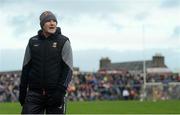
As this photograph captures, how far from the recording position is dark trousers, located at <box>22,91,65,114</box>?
27.0 feet

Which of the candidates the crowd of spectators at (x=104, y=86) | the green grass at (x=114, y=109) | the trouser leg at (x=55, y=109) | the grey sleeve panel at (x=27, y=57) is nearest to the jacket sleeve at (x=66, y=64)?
the trouser leg at (x=55, y=109)

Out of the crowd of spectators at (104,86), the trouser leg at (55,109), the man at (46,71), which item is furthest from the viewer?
the crowd of spectators at (104,86)

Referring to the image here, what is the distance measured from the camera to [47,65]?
8.22 m

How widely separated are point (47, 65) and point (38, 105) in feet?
1.84

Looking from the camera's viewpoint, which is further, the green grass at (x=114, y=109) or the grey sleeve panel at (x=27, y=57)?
the green grass at (x=114, y=109)

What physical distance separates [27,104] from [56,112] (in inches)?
16.0

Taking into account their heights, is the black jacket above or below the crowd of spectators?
below

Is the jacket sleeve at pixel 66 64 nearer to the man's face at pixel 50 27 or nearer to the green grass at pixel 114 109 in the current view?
the man's face at pixel 50 27

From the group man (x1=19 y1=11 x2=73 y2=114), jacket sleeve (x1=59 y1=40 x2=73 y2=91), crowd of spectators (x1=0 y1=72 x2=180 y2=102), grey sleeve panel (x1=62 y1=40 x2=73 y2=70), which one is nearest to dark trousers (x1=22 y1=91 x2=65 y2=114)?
man (x1=19 y1=11 x2=73 y2=114)

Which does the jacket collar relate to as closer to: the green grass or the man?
the man

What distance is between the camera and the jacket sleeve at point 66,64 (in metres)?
8.23

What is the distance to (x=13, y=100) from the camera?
141ft

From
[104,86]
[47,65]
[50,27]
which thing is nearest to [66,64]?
[47,65]

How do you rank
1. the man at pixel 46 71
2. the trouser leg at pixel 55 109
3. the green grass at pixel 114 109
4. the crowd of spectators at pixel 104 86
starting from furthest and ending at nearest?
the crowd of spectators at pixel 104 86
the green grass at pixel 114 109
the trouser leg at pixel 55 109
the man at pixel 46 71
